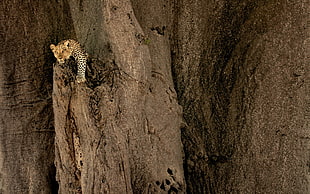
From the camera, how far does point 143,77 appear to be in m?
2.17

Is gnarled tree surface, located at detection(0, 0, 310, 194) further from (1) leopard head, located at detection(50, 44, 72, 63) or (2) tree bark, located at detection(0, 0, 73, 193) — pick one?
(1) leopard head, located at detection(50, 44, 72, 63)

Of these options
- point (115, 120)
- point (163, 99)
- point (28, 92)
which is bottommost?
point (115, 120)

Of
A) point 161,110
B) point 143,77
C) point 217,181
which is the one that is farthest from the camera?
point 217,181

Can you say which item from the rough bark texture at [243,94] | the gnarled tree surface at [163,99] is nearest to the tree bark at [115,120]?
the gnarled tree surface at [163,99]

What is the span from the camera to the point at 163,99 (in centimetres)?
237

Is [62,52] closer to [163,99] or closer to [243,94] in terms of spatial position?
[163,99]

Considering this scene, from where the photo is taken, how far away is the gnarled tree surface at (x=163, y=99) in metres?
2.09

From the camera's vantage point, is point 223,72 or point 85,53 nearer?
point 85,53

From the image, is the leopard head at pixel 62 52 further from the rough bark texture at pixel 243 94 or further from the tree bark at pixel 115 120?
the rough bark texture at pixel 243 94

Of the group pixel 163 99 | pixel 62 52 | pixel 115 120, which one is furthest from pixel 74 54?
pixel 163 99

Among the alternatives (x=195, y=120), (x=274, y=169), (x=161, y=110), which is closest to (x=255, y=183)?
(x=274, y=169)

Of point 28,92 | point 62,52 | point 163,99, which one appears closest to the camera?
point 62,52

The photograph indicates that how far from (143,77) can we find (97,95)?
285 mm

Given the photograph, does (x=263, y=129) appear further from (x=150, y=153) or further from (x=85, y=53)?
(x=85, y=53)
